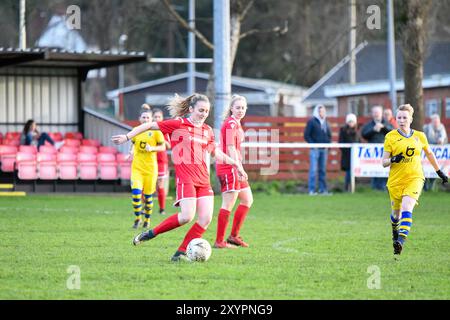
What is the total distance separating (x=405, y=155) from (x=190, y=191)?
2859mm

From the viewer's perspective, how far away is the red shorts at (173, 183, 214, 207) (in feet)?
33.4

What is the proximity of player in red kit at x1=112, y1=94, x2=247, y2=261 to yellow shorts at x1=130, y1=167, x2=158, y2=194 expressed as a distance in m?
4.26

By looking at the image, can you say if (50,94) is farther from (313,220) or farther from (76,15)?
(313,220)

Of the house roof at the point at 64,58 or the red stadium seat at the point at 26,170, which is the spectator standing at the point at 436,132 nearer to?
the house roof at the point at 64,58

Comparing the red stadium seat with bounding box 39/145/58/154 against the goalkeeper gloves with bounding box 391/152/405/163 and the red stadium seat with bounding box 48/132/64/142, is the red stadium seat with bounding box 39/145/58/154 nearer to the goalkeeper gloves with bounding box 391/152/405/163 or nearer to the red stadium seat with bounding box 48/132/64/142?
the red stadium seat with bounding box 48/132/64/142

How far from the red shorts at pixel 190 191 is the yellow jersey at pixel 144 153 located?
4510mm

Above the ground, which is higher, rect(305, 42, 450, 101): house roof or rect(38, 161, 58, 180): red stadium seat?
rect(305, 42, 450, 101): house roof

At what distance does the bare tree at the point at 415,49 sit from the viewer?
1009 inches

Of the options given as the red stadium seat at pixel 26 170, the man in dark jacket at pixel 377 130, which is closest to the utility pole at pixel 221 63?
the man in dark jacket at pixel 377 130

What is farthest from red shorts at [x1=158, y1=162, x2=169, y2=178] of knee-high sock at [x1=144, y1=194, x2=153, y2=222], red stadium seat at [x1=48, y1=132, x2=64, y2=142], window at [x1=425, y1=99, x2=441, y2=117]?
window at [x1=425, y1=99, x2=441, y2=117]

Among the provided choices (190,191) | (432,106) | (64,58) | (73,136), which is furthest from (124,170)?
(432,106)

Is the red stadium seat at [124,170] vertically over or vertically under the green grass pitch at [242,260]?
over
